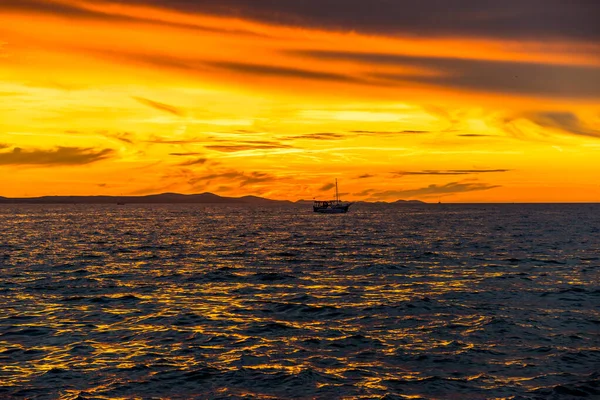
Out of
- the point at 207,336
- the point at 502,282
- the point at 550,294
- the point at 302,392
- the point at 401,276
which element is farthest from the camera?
the point at 401,276

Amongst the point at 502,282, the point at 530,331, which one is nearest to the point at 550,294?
the point at 502,282

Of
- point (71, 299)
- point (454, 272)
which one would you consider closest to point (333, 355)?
point (71, 299)

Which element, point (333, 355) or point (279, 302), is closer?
point (333, 355)

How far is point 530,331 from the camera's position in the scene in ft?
93.7

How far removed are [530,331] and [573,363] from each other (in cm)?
539

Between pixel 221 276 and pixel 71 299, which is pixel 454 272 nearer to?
pixel 221 276

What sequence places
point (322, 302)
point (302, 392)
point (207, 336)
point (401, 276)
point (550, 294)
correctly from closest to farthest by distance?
point (302, 392)
point (207, 336)
point (322, 302)
point (550, 294)
point (401, 276)

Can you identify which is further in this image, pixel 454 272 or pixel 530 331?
pixel 454 272

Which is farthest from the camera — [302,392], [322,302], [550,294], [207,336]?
[550,294]

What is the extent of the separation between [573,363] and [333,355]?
896 centimetres

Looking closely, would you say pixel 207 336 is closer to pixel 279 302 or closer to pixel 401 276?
pixel 279 302

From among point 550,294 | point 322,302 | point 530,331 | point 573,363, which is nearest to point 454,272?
point 550,294

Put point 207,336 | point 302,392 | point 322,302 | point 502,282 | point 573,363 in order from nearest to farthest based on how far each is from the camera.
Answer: point 302,392 → point 573,363 → point 207,336 → point 322,302 → point 502,282

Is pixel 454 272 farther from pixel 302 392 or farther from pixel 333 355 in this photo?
pixel 302 392
